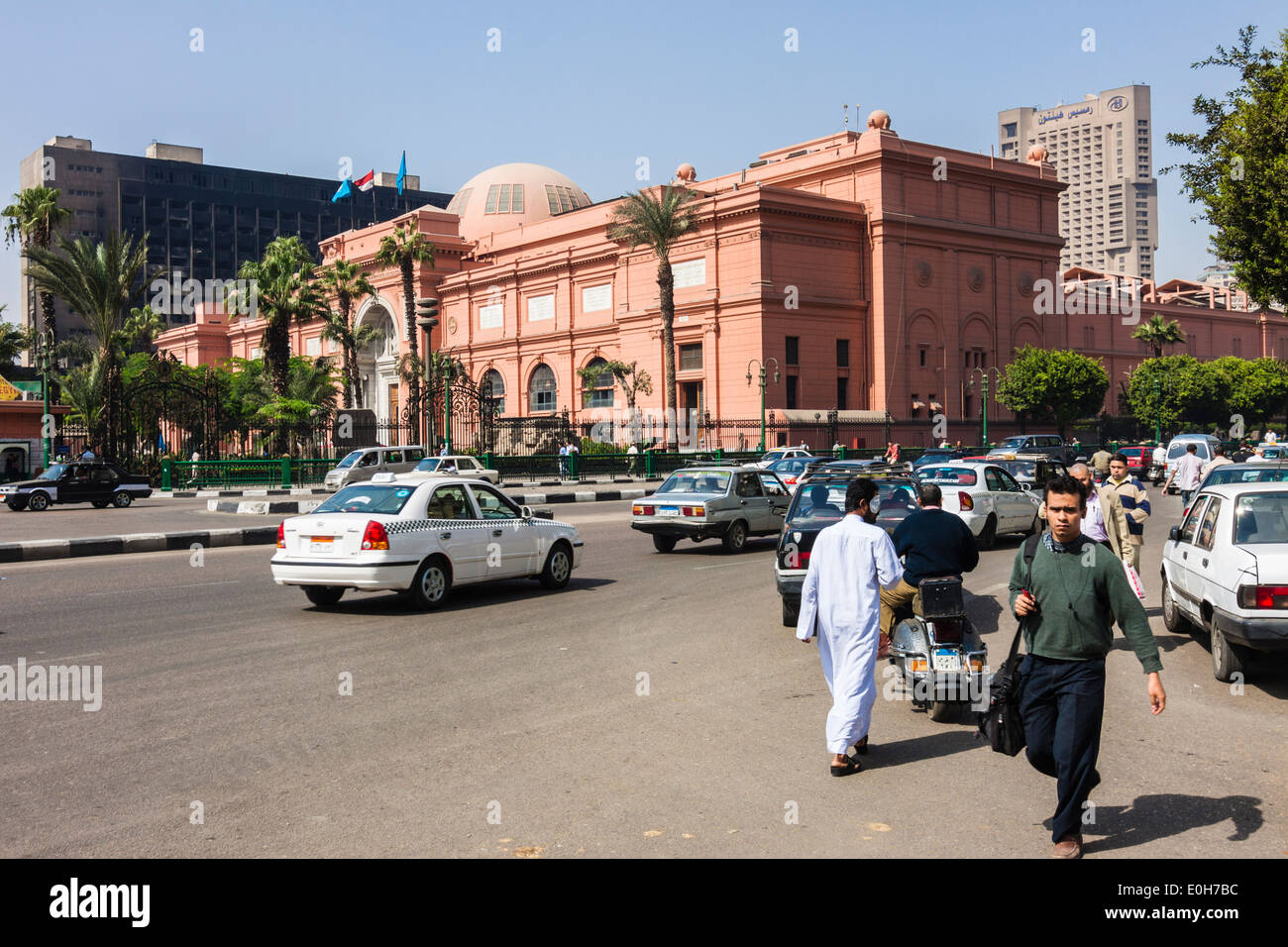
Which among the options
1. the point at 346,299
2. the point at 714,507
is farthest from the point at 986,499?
the point at 346,299

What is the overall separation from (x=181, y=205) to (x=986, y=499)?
133 m

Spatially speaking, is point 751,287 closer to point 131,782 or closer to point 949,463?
point 949,463

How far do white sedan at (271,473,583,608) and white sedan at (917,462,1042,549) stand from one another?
7.84 m

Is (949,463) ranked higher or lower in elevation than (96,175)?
lower

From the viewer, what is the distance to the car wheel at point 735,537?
1828 centimetres

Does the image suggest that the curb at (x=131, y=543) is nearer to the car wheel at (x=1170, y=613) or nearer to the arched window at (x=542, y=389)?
the car wheel at (x=1170, y=613)

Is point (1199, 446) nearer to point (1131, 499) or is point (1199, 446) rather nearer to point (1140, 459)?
point (1140, 459)

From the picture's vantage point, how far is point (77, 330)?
123500 millimetres

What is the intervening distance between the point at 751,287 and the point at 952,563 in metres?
48.2

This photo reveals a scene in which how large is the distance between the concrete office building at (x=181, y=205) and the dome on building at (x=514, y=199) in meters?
56.2

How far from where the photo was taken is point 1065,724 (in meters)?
4.85

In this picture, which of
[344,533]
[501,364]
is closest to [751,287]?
Answer: [501,364]

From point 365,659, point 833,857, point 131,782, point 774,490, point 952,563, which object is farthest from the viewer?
point 774,490

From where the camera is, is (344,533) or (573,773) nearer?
(573,773)
